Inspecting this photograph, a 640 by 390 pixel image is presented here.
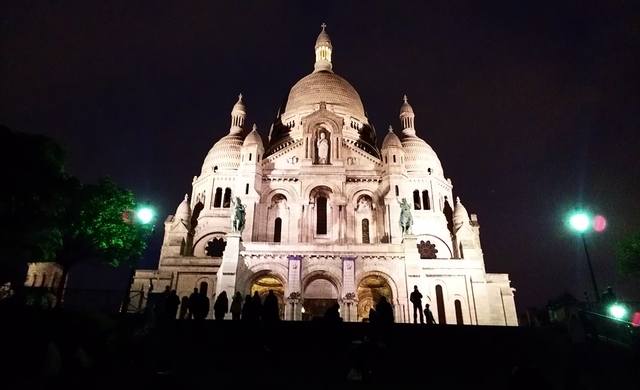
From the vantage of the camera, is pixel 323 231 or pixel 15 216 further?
pixel 323 231

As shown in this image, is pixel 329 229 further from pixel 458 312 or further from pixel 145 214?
pixel 145 214

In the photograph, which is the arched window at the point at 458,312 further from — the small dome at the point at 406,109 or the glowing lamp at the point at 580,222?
the small dome at the point at 406,109

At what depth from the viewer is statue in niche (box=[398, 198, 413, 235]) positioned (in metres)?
31.4

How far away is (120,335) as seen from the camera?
15633 millimetres

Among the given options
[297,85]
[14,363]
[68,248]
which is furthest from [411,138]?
[14,363]

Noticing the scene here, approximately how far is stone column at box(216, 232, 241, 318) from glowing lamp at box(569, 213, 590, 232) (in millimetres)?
18431

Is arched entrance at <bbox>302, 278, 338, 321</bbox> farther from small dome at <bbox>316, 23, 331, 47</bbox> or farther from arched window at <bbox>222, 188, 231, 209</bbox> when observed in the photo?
small dome at <bbox>316, 23, 331, 47</bbox>

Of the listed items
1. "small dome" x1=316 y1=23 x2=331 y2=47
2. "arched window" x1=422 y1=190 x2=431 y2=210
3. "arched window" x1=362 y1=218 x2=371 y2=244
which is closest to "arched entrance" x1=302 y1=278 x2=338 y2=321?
"arched window" x1=362 y1=218 x2=371 y2=244

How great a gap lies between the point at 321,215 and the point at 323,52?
99.9 ft

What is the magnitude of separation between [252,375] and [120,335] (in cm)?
555

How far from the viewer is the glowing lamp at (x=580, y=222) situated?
20.1m

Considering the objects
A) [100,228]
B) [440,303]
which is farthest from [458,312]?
[100,228]

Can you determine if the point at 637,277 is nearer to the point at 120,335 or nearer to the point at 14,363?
the point at 120,335

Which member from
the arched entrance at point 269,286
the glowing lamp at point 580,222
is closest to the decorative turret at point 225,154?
the arched entrance at point 269,286
